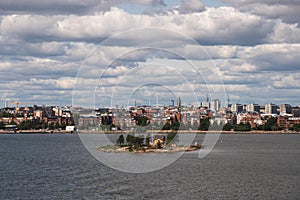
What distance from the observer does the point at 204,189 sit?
3922 centimetres

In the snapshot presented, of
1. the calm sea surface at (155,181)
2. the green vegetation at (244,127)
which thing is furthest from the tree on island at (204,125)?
the calm sea surface at (155,181)

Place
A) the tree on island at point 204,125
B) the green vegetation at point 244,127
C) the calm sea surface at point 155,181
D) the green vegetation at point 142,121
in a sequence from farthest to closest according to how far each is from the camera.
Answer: the green vegetation at point 244,127 → the tree on island at point 204,125 → the green vegetation at point 142,121 → the calm sea surface at point 155,181

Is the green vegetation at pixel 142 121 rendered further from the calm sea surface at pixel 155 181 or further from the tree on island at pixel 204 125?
the calm sea surface at pixel 155 181

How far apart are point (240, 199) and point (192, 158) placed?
29480mm

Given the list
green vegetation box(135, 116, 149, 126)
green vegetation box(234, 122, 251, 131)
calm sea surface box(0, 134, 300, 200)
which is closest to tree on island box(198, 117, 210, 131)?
green vegetation box(234, 122, 251, 131)

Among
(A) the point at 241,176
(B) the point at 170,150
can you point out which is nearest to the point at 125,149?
(B) the point at 170,150

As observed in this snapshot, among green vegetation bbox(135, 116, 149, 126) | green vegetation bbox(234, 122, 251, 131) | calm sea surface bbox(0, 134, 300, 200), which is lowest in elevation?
calm sea surface bbox(0, 134, 300, 200)

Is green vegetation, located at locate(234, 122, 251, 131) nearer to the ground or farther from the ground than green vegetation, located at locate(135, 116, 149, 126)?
nearer to the ground

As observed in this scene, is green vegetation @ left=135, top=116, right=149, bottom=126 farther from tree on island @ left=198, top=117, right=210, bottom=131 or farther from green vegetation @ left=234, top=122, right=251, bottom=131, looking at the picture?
green vegetation @ left=234, top=122, right=251, bottom=131

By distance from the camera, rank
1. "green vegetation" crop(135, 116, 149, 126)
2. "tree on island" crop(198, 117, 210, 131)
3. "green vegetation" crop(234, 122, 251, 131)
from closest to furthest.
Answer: "green vegetation" crop(135, 116, 149, 126) < "tree on island" crop(198, 117, 210, 131) < "green vegetation" crop(234, 122, 251, 131)

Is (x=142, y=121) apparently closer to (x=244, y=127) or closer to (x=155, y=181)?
(x=244, y=127)

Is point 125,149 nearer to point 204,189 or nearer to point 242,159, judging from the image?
point 242,159

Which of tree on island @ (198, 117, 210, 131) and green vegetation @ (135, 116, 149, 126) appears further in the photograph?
tree on island @ (198, 117, 210, 131)

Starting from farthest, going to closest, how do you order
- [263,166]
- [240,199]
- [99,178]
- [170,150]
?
[170,150] → [263,166] → [99,178] → [240,199]
